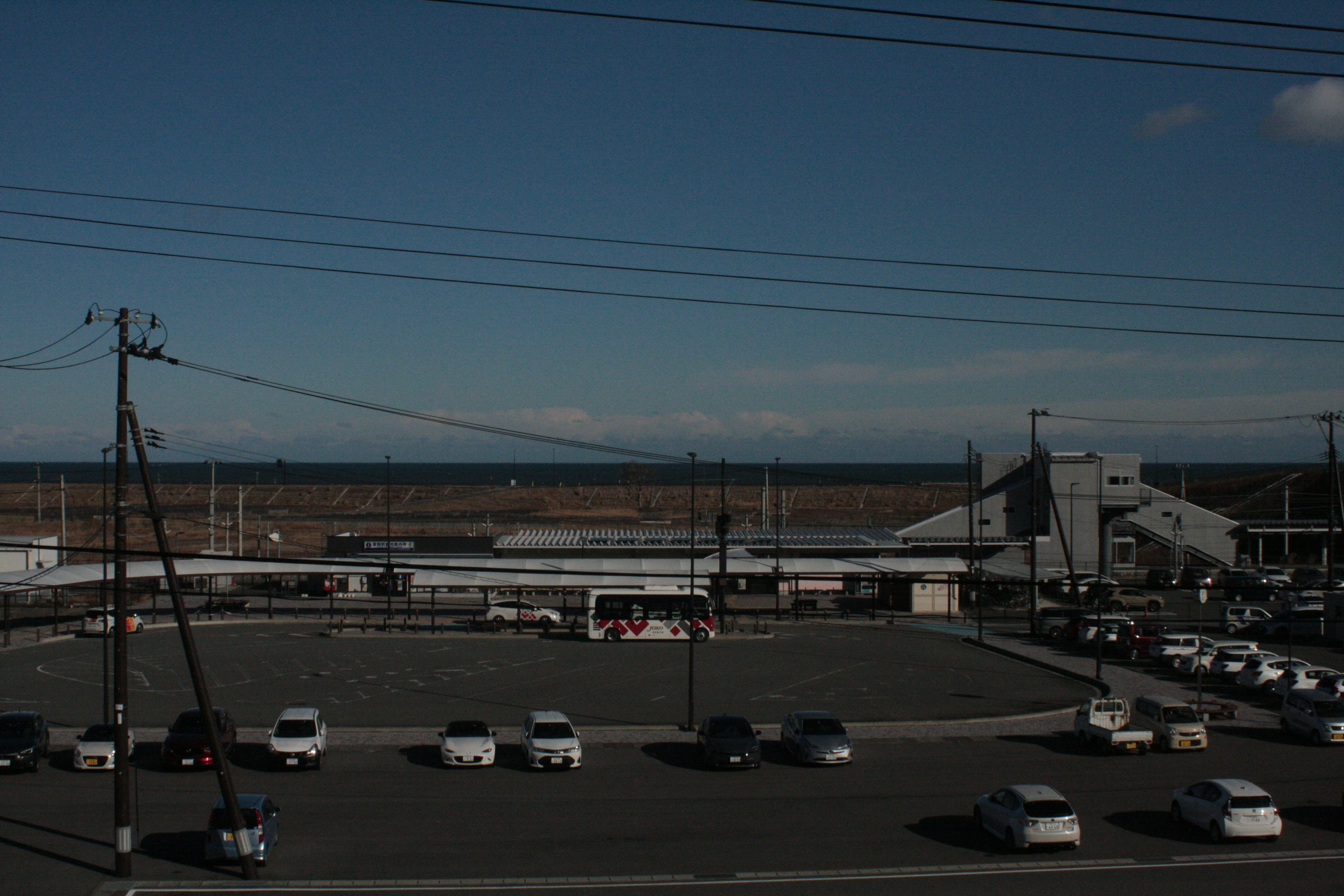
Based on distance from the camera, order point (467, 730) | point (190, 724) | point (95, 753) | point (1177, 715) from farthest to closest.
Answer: point (1177, 715), point (467, 730), point (190, 724), point (95, 753)

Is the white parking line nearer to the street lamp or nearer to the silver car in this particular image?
the silver car

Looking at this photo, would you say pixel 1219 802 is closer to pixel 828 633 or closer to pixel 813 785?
pixel 813 785

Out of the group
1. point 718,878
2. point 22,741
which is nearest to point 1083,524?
point 718,878

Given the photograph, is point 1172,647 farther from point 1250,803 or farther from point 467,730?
point 467,730

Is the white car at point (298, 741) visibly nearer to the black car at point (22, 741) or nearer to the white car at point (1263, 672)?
the black car at point (22, 741)

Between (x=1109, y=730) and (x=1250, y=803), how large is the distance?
6826 millimetres

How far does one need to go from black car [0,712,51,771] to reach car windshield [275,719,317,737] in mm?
4582

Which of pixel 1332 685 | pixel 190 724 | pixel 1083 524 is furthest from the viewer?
pixel 1083 524

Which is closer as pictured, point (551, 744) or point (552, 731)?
point (551, 744)

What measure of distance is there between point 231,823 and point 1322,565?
7199 cm

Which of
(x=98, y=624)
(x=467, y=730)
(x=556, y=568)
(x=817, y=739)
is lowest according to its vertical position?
(x=98, y=624)

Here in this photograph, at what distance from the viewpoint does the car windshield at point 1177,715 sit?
21859 millimetres

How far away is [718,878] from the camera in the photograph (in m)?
13.3

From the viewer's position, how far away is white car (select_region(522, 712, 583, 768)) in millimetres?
19781
